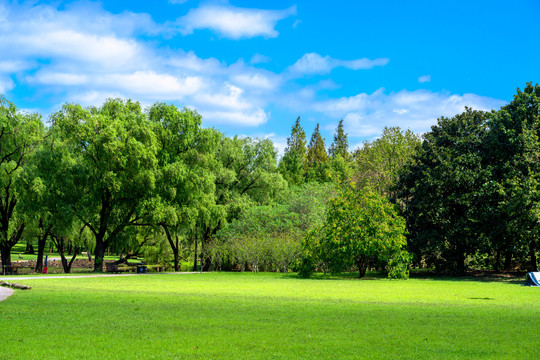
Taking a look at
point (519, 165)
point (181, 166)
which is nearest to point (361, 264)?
point (519, 165)

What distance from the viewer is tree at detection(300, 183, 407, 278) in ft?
88.5

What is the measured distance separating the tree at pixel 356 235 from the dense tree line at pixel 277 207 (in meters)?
0.07

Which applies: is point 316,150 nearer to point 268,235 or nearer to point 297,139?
point 297,139

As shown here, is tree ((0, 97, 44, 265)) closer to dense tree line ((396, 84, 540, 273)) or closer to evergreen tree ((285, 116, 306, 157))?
dense tree line ((396, 84, 540, 273))

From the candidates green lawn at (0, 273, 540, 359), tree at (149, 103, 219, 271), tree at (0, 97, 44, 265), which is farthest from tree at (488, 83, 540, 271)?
tree at (0, 97, 44, 265)

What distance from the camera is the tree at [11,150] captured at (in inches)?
Result: 1283

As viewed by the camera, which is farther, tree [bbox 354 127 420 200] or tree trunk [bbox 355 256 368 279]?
tree [bbox 354 127 420 200]

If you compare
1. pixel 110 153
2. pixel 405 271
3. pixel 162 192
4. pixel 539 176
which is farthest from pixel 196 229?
pixel 539 176

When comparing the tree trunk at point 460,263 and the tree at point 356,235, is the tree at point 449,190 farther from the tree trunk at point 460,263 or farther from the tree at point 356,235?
the tree at point 356,235

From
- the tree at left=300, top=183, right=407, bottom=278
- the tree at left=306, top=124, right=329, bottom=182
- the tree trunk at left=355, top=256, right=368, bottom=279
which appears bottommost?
the tree trunk at left=355, top=256, right=368, bottom=279

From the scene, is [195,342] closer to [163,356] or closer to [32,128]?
[163,356]

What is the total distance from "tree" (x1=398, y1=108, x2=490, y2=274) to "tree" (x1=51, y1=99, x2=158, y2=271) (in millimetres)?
17781

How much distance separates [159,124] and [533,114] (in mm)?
25169

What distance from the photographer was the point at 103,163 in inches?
1204
